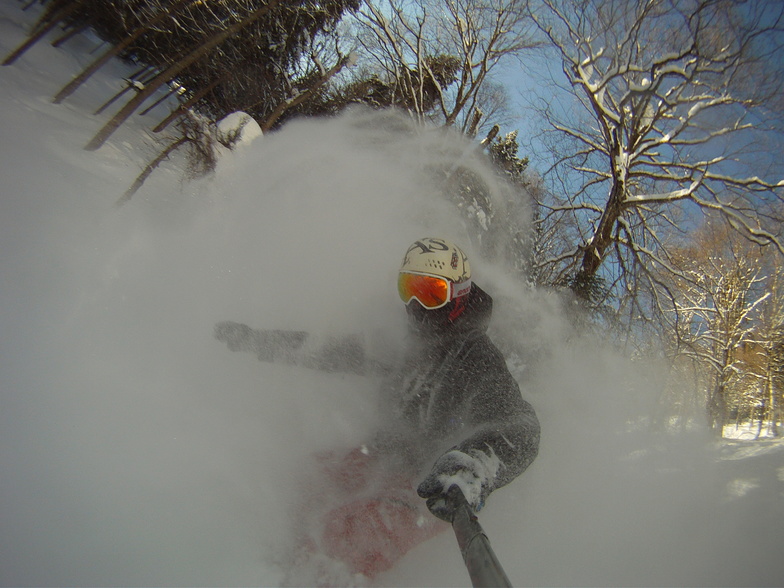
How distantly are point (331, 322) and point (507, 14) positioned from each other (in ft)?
33.3

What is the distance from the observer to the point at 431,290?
2.20m

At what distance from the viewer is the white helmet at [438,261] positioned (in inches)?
88.6

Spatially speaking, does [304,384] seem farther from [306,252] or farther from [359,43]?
[359,43]

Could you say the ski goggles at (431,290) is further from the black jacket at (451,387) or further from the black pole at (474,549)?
the black pole at (474,549)

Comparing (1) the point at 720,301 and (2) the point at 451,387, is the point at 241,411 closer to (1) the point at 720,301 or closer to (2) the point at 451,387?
(2) the point at 451,387

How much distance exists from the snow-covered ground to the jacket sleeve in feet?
2.47

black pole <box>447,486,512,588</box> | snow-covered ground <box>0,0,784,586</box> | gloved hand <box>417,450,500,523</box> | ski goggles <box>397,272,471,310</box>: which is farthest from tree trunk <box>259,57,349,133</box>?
black pole <box>447,486,512,588</box>

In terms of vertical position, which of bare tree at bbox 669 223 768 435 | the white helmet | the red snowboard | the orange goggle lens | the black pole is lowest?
the red snowboard

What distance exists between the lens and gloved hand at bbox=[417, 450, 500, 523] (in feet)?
4.59

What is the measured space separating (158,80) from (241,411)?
6.88 meters

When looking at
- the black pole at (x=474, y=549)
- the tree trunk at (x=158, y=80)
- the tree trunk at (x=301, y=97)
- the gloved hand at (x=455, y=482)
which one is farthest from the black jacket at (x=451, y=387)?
the tree trunk at (x=301, y=97)

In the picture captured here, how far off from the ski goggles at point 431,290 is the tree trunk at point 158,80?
19.0ft

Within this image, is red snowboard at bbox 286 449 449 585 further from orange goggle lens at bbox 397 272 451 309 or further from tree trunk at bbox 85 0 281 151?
tree trunk at bbox 85 0 281 151

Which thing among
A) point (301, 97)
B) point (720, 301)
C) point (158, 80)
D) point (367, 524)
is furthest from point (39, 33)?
point (720, 301)
